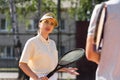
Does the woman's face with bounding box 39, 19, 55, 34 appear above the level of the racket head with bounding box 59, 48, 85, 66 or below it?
above

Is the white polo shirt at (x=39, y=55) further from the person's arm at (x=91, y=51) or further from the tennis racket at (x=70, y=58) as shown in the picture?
the person's arm at (x=91, y=51)

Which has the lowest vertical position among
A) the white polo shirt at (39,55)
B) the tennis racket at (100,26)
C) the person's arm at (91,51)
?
the white polo shirt at (39,55)

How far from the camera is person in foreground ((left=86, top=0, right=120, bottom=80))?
369 cm

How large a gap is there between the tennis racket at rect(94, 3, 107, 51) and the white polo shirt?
1800mm

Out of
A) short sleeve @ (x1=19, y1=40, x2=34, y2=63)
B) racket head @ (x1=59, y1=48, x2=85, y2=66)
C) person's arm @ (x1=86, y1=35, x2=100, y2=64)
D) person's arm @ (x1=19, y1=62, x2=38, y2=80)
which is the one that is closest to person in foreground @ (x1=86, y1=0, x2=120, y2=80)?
person's arm @ (x1=86, y1=35, x2=100, y2=64)

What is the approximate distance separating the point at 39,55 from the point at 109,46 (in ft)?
6.02

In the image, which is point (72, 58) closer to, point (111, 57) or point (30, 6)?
point (111, 57)

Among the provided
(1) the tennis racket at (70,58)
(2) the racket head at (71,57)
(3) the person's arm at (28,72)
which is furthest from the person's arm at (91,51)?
(2) the racket head at (71,57)

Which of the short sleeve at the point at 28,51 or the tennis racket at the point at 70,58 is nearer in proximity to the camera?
the short sleeve at the point at 28,51

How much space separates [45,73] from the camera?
18.1ft

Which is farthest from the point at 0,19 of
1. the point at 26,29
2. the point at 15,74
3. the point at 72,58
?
the point at 72,58

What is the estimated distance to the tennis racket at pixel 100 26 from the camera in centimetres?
368

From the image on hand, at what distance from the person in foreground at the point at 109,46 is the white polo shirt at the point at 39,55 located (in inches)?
68.8

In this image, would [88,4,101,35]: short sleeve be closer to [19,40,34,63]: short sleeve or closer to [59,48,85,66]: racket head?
[19,40,34,63]: short sleeve
